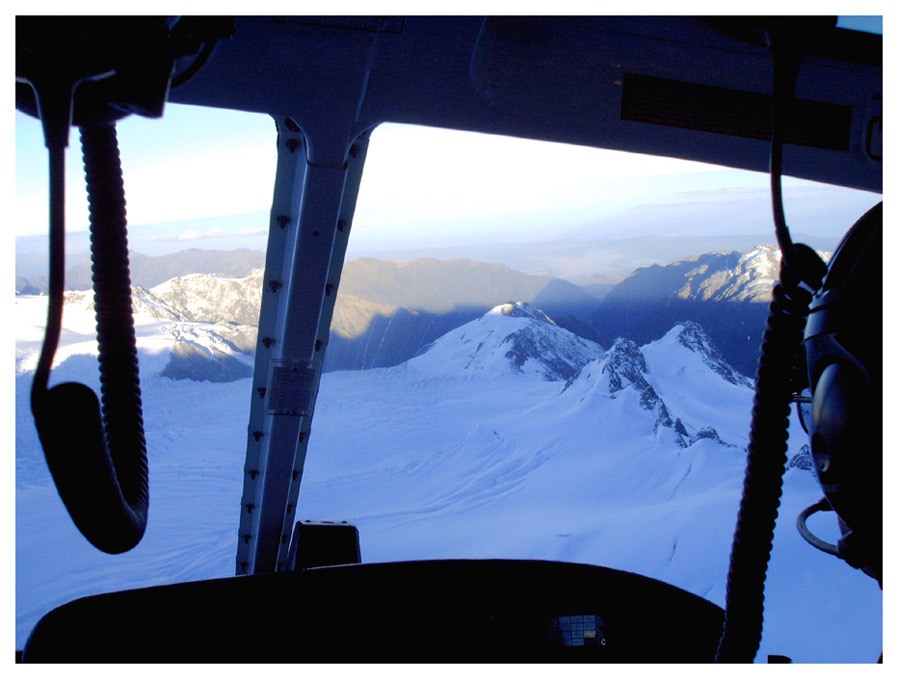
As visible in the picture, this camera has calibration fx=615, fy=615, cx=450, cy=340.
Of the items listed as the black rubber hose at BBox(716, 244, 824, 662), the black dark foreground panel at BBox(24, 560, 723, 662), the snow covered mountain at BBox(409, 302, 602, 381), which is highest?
the snow covered mountain at BBox(409, 302, 602, 381)

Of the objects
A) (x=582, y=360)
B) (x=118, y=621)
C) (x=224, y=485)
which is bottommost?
(x=118, y=621)

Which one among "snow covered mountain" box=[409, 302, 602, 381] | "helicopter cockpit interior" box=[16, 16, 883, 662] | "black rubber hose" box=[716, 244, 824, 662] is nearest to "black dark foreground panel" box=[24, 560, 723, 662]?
"helicopter cockpit interior" box=[16, 16, 883, 662]

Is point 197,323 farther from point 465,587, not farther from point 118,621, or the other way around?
point 465,587

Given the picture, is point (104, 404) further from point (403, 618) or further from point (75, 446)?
point (403, 618)

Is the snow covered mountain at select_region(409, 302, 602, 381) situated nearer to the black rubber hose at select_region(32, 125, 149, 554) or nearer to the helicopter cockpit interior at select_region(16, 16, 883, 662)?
the helicopter cockpit interior at select_region(16, 16, 883, 662)

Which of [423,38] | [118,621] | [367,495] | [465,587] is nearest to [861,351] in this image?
[423,38]

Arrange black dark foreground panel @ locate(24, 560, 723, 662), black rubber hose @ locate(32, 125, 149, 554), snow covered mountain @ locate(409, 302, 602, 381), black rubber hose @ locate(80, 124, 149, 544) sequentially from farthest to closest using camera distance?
snow covered mountain @ locate(409, 302, 602, 381) < black dark foreground panel @ locate(24, 560, 723, 662) < black rubber hose @ locate(80, 124, 149, 544) < black rubber hose @ locate(32, 125, 149, 554)

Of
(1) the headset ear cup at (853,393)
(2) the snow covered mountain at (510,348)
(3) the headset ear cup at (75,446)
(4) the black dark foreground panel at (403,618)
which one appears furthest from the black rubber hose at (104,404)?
(2) the snow covered mountain at (510,348)
